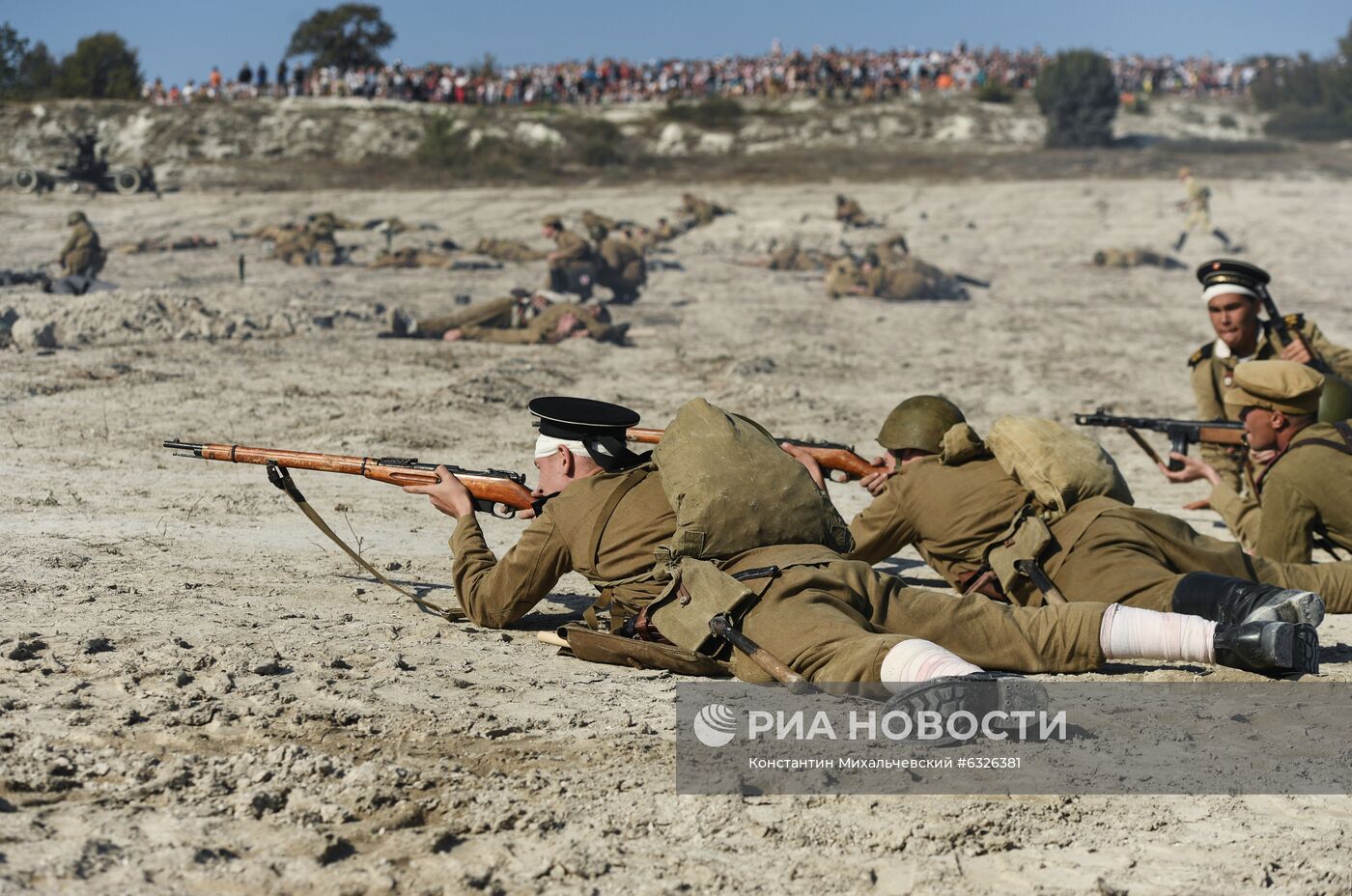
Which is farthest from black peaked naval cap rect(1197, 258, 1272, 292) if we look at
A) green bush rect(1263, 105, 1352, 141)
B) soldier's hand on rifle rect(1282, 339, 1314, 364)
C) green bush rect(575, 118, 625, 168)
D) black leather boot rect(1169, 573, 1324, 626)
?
green bush rect(1263, 105, 1352, 141)

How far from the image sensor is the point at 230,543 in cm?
680

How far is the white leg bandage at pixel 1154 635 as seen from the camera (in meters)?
4.82

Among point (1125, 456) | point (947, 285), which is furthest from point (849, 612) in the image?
point (947, 285)

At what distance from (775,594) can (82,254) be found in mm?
14749

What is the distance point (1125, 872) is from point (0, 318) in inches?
466

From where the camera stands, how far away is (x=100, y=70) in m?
43.9

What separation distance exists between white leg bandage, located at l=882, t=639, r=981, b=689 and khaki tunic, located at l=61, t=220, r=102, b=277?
15158 mm

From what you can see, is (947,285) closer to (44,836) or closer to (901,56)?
(44,836)

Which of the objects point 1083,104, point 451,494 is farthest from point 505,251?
point 1083,104

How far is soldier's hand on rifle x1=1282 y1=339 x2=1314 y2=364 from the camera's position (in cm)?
788

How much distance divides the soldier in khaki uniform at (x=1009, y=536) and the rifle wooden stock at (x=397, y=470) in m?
1.49

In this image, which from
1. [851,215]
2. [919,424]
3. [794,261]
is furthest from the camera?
[851,215]

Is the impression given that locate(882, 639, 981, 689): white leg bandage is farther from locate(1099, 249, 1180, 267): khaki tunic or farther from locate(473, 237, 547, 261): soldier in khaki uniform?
locate(1099, 249, 1180, 267): khaki tunic

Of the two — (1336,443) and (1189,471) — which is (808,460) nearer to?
(1189,471)
